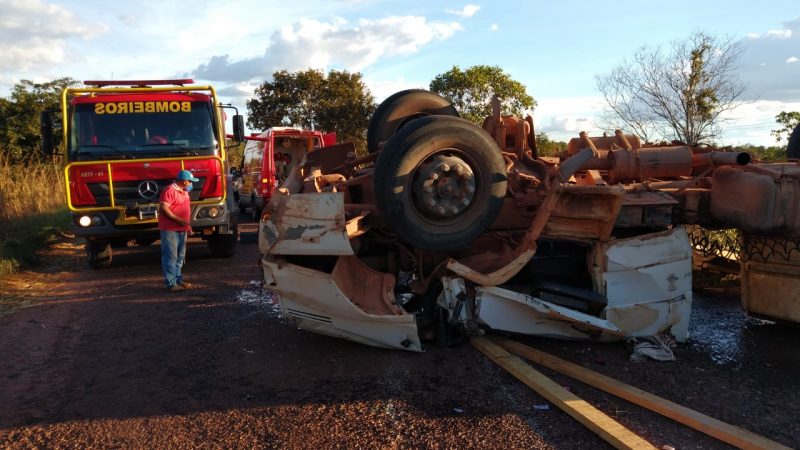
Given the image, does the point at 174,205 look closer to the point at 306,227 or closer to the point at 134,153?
the point at 134,153

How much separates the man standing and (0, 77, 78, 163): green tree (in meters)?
12.7

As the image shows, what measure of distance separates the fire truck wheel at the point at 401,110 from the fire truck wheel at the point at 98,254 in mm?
5295

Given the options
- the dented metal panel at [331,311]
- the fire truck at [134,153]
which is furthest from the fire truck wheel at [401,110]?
the fire truck at [134,153]

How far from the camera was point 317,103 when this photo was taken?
81.1ft

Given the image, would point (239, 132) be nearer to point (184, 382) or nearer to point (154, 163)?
point (154, 163)

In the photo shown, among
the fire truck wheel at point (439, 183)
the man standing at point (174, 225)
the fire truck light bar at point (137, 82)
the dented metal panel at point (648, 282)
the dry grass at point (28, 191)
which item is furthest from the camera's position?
the dry grass at point (28, 191)

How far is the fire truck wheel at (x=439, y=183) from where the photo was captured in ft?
12.8

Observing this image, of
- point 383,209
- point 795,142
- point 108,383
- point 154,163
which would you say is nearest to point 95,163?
point 154,163

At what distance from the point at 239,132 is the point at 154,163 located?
1503 millimetres

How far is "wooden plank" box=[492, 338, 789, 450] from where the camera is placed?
285 centimetres

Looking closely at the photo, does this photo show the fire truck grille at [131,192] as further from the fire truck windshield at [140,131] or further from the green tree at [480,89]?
the green tree at [480,89]

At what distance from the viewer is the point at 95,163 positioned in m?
7.66

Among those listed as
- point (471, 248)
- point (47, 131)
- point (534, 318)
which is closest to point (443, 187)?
point (471, 248)

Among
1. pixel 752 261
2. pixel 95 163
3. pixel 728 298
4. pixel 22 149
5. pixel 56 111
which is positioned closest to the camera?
pixel 752 261
